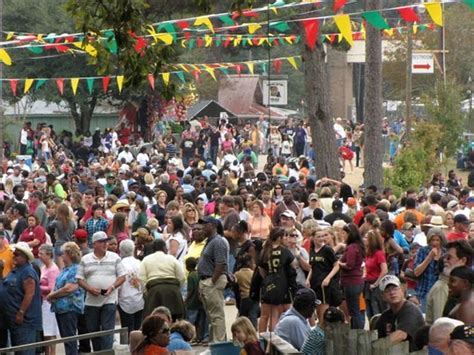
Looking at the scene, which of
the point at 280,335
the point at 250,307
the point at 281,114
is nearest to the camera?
the point at 280,335

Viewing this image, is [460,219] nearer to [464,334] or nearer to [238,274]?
[238,274]

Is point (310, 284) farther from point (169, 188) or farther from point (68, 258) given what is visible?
point (169, 188)

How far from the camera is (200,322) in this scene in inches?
723

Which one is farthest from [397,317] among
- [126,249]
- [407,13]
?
[407,13]

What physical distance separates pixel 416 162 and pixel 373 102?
228 cm

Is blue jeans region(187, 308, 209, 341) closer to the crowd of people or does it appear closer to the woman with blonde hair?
the crowd of people

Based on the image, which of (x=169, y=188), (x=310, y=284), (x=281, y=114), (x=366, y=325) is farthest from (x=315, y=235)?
(x=281, y=114)

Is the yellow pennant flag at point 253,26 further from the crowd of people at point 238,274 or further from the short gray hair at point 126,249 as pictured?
the short gray hair at point 126,249

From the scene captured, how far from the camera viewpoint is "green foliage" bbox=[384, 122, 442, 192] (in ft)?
109

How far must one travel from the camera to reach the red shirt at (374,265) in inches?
655

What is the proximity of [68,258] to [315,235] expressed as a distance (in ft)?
9.50

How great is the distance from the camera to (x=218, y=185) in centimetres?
2822

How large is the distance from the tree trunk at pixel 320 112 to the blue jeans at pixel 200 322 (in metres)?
13.0

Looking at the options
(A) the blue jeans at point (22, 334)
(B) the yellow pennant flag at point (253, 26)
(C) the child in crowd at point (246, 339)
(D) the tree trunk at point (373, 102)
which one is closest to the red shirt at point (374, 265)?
(A) the blue jeans at point (22, 334)
